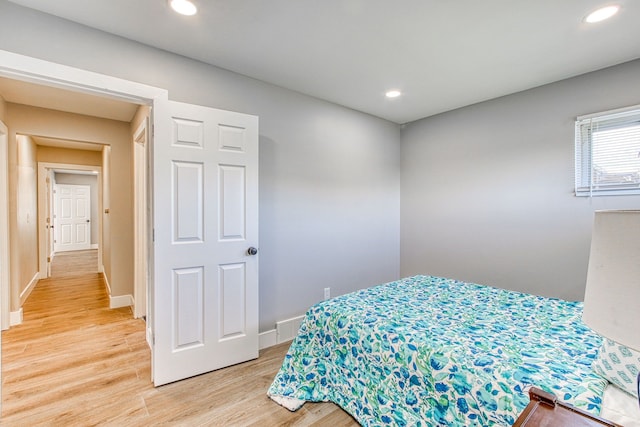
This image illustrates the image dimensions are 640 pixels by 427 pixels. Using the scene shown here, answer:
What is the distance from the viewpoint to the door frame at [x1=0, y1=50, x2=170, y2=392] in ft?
5.68

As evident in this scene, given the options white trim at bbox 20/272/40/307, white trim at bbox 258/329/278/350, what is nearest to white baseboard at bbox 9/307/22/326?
white trim at bbox 20/272/40/307

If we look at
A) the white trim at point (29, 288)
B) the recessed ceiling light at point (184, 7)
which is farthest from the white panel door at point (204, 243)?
the white trim at point (29, 288)

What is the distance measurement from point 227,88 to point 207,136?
554mm

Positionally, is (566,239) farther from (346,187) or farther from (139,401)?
(139,401)

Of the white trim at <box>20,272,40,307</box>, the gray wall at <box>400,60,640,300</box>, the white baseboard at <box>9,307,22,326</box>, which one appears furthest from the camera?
the white trim at <box>20,272,40,307</box>

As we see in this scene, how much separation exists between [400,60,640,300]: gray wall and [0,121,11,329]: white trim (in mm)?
4424

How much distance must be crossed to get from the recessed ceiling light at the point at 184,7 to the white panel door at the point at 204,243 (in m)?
0.62

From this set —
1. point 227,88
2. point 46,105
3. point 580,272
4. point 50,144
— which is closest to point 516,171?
point 580,272

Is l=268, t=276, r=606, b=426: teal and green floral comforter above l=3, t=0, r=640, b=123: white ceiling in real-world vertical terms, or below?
below

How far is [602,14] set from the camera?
181 centimetres

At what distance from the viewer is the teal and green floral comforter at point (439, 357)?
1.18 metres

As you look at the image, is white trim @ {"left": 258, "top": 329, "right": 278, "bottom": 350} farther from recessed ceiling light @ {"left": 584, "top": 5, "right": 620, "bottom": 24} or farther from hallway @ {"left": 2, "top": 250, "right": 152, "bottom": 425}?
recessed ceiling light @ {"left": 584, "top": 5, "right": 620, "bottom": 24}

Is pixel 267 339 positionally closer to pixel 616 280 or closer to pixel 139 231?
pixel 139 231

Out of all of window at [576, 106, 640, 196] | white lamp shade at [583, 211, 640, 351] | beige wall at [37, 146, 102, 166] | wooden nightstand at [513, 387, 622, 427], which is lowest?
wooden nightstand at [513, 387, 622, 427]
